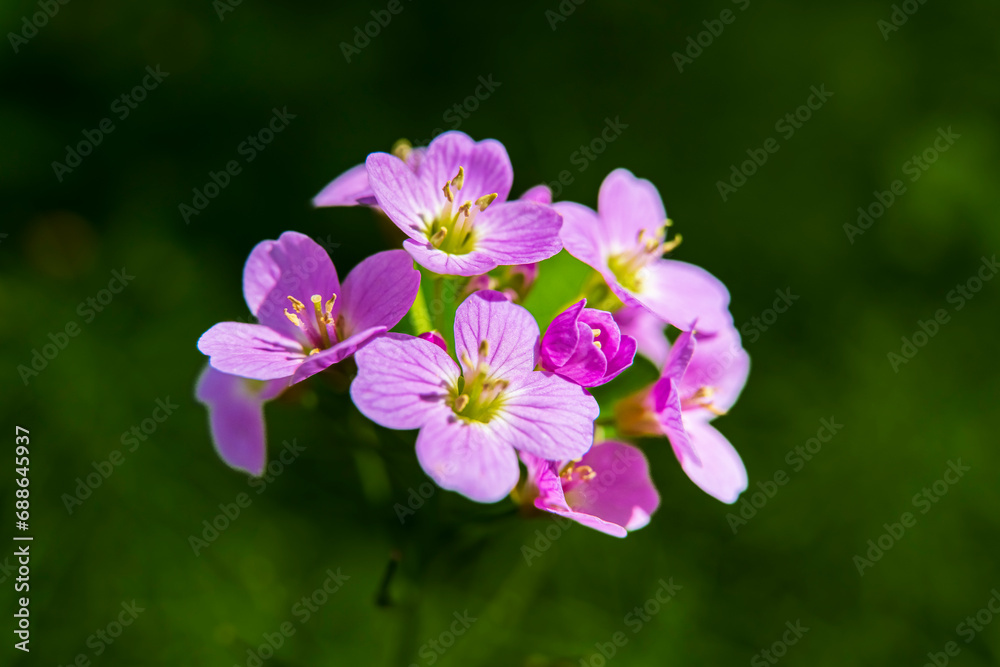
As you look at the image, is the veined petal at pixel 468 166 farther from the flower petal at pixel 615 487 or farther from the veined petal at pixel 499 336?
the flower petal at pixel 615 487

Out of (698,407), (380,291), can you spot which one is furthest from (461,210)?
(698,407)

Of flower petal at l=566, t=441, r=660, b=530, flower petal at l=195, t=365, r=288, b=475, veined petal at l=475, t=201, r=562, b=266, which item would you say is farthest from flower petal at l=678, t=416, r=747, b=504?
flower petal at l=195, t=365, r=288, b=475

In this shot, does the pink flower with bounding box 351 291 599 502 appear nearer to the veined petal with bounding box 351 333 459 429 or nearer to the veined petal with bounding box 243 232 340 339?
the veined petal with bounding box 351 333 459 429

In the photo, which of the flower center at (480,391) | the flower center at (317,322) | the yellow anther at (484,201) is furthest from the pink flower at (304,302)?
the yellow anther at (484,201)

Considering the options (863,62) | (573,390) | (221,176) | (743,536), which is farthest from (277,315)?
(863,62)

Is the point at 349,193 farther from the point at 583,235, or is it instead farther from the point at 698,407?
the point at 698,407

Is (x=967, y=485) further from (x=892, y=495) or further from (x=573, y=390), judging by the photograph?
(x=573, y=390)

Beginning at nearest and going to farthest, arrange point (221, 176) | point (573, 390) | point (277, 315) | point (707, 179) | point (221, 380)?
point (573, 390) → point (277, 315) → point (221, 380) → point (221, 176) → point (707, 179)
